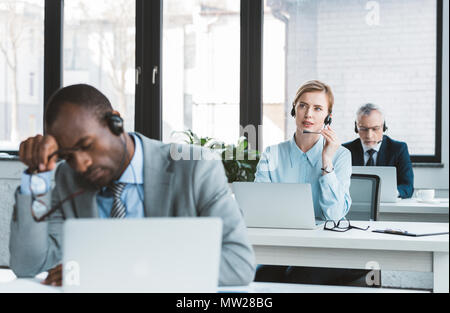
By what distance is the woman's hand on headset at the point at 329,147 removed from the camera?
2.58 meters

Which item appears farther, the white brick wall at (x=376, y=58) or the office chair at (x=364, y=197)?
the white brick wall at (x=376, y=58)

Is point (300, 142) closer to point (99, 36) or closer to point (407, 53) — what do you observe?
point (407, 53)

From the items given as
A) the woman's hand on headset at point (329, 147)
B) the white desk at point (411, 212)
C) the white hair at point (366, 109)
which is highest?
the white hair at point (366, 109)

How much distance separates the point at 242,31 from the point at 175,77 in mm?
699

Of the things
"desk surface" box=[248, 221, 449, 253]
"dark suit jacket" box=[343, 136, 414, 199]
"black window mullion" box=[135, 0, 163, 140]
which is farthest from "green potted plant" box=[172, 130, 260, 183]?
"desk surface" box=[248, 221, 449, 253]

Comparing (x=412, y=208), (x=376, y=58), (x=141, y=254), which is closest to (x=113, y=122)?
(x=141, y=254)

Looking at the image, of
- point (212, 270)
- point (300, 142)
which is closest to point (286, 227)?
point (300, 142)

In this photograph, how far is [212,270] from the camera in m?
0.99

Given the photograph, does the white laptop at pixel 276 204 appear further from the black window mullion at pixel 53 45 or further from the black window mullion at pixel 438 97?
the black window mullion at pixel 53 45

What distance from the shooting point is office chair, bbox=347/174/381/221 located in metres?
2.79

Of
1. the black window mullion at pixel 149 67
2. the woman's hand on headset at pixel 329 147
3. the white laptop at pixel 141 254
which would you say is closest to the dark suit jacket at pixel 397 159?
the woman's hand on headset at pixel 329 147

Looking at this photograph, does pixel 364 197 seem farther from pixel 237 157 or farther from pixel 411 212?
Result: pixel 237 157

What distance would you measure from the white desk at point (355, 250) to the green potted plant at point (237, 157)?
6.12 feet

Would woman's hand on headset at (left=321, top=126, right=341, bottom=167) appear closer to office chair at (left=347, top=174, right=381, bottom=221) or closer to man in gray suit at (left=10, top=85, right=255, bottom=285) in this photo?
office chair at (left=347, top=174, right=381, bottom=221)
